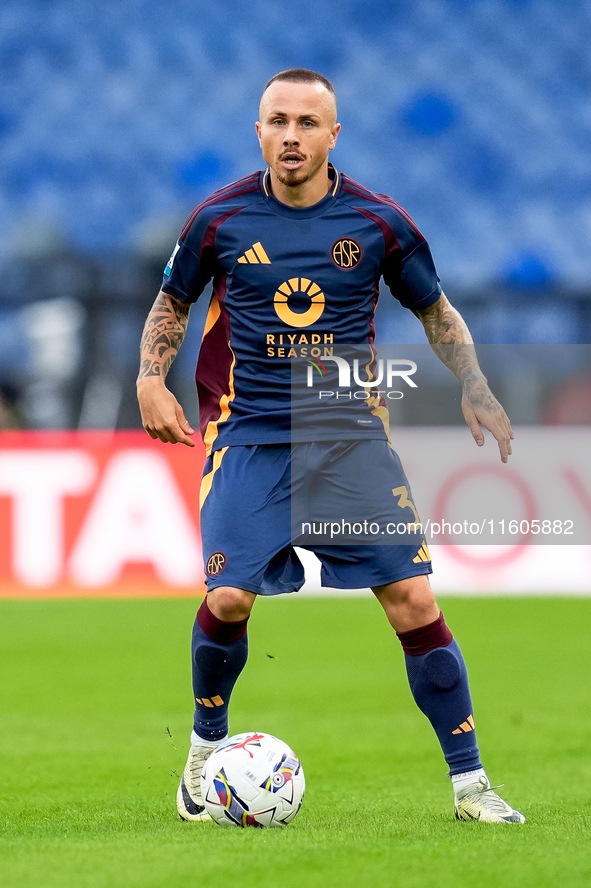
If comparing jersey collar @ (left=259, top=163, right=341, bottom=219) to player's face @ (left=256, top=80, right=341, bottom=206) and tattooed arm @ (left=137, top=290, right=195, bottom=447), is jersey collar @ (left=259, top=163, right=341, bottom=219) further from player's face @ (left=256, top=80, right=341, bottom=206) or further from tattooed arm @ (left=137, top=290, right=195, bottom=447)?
tattooed arm @ (left=137, top=290, right=195, bottom=447)

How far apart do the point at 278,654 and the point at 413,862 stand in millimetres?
4232

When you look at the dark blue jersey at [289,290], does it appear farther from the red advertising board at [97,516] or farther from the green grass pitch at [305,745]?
the red advertising board at [97,516]

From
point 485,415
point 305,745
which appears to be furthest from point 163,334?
point 305,745

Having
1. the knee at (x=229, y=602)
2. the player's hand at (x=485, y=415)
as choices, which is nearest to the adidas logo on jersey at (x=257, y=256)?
the player's hand at (x=485, y=415)

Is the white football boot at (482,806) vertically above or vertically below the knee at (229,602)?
below

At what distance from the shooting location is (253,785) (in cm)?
294

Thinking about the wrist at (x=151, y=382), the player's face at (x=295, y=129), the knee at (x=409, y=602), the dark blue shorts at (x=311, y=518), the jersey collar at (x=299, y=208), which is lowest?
the knee at (x=409, y=602)

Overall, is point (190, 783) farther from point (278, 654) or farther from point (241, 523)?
point (278, 654)

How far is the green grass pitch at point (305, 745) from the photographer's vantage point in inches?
95.3

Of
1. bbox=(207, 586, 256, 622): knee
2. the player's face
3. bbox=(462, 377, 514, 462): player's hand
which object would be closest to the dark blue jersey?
the player's face

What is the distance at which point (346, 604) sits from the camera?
28.7 feet

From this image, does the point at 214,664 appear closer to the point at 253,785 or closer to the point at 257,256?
the point at 253,785

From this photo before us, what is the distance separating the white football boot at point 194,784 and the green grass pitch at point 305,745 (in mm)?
64

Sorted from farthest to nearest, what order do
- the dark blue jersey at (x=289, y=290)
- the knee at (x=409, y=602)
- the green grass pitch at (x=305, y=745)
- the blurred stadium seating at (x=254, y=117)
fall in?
the blurred stadium seating at (x=254, y=117) → the dark blue jersey at (x=289, y=290) → the knee at (x=409, y=602) → the green grass pitch at (x=305, y=745)
